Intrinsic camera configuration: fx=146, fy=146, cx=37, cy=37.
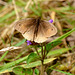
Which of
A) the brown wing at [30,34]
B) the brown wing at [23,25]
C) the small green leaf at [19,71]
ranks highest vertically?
the brown wing at [23,25]

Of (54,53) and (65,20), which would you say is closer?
(54,53)

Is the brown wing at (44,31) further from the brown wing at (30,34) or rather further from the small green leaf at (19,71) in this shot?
the small green leaf at (19,71)

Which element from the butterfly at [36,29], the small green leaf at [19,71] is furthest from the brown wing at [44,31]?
the small green leaf at [19,71]

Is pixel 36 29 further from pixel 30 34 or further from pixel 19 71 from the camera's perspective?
pixel 19 71

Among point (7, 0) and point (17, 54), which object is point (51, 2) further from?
point (17, 54)

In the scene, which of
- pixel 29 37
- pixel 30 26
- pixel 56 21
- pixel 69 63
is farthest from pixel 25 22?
pixel 56 21

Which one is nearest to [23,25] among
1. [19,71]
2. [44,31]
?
[44,31]

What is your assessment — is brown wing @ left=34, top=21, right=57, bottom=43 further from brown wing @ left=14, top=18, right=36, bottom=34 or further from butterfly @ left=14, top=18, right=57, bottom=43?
brown wing @ left=14, top=18, right=36, bottom=34

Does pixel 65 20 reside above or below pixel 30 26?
below

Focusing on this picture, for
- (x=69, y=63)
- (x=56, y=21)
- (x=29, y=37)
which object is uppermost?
(x=29, y=37)
